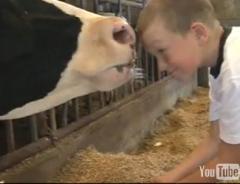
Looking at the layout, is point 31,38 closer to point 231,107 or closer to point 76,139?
point 231,107

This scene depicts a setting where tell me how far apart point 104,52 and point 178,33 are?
0.59 ft

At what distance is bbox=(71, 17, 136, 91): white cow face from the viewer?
4.21 feet

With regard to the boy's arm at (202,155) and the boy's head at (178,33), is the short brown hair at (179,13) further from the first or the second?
the boy's arm at (202,155)

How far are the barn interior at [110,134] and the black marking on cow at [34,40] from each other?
0.28 m

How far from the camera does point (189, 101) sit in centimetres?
396

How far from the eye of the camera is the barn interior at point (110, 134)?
1.81 m

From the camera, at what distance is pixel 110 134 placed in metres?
2.44

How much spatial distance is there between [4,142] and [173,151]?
76cm

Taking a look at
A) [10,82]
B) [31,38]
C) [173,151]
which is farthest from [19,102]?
[173,151]

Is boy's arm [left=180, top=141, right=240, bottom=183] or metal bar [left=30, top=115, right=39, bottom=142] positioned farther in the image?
metal bar [left=30, top=115, right=39, bottom=142]

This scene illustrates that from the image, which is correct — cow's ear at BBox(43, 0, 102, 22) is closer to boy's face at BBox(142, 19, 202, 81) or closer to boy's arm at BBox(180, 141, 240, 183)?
boy's face at BBox(142, 19, 202, 81)

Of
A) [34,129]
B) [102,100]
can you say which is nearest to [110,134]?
[102,100]

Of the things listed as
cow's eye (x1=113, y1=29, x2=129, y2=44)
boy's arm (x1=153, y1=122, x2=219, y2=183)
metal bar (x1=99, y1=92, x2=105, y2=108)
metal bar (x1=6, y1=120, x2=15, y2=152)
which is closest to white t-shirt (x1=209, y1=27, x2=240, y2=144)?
boy's arm (x1=153, y1=122, x2=219, y2=183)

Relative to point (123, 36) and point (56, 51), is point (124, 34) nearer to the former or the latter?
point (123, 36)
